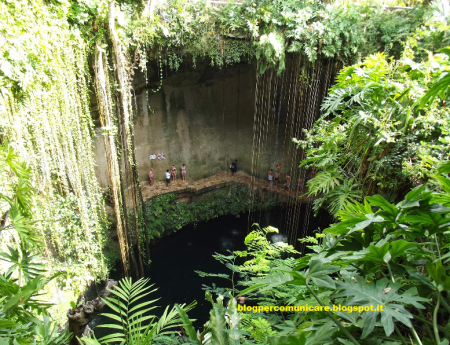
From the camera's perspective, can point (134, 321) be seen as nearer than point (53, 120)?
Yes

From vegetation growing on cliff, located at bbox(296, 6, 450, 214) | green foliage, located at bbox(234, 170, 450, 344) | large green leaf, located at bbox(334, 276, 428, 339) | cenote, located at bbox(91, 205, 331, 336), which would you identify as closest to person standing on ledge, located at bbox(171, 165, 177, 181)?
cenote, located at bbox(91, 205, 331, 336)

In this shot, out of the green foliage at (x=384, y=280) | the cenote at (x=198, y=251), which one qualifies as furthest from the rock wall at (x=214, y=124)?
the green foliage at (x=384, y=280)

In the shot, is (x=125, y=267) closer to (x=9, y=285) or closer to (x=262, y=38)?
(x=9, y=285)

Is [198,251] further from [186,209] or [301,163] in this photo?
[301,163]

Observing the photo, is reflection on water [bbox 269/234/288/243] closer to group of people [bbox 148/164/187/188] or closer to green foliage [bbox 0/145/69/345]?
group of people [bbox 148/164/187/188]

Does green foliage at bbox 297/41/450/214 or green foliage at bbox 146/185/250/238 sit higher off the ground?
green foliage at bbox 297/41/450/214

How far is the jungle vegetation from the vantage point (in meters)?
0.96

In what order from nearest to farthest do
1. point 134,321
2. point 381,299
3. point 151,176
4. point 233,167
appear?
1. point 381,299
2. point 134,321
3. point 151,176
4. point 233,167

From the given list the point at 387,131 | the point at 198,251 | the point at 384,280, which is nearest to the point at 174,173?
the point at 198,251

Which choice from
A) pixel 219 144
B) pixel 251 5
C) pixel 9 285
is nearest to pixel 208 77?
pixel 219 144

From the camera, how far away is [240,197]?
828 cm

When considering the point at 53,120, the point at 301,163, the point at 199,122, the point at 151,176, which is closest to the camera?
the point at 301,163

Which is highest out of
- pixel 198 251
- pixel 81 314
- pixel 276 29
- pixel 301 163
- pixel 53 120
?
pixel 276 29

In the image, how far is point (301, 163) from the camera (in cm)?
329
